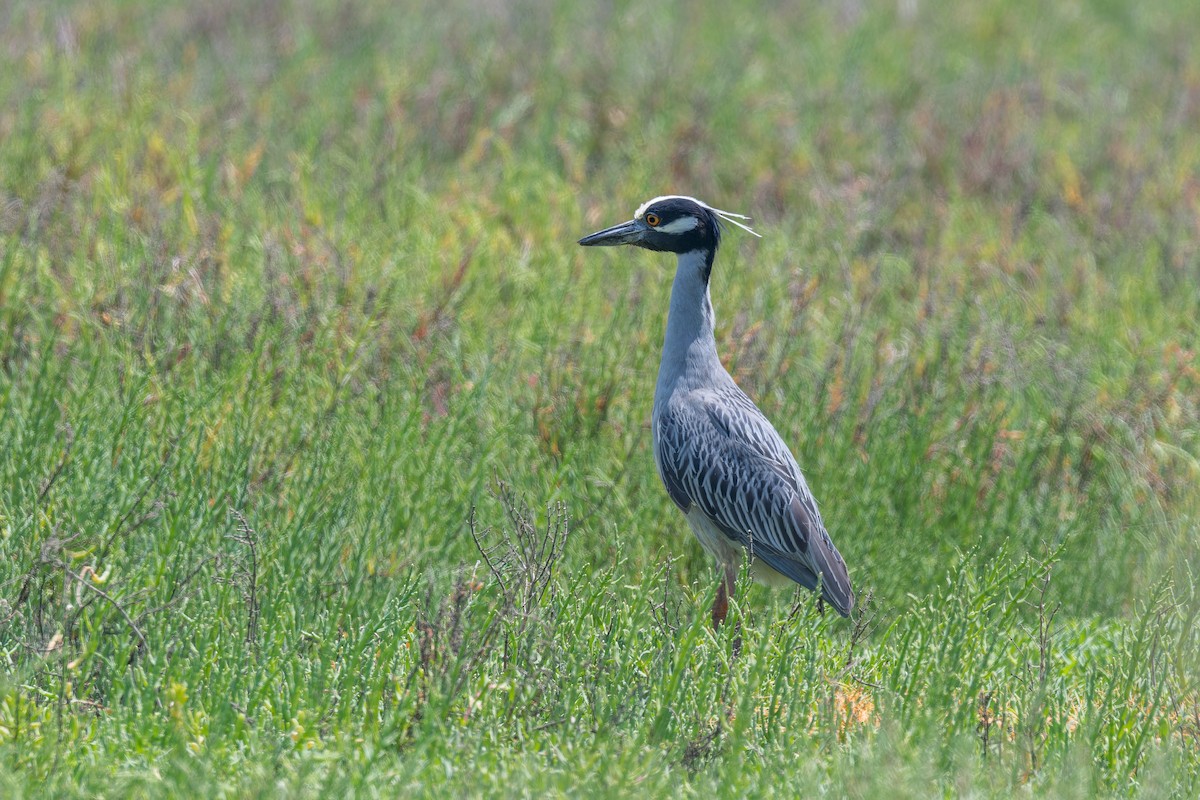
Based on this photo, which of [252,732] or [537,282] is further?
[537,282]

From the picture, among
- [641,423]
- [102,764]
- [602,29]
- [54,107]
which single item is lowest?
[102,764]

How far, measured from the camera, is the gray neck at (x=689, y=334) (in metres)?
5.12

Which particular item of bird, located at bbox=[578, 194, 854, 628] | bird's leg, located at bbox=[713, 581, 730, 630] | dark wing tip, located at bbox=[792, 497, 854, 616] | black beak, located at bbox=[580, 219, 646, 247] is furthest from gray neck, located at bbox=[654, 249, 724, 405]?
bird's leg, located at bbox=[713, 581, 730, 630]

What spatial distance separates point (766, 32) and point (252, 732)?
31.3ft

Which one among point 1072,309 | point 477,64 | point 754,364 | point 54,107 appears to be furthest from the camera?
point 477,64

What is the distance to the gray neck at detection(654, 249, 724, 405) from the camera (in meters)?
5.12

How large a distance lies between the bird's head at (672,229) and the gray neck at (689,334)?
6 cm

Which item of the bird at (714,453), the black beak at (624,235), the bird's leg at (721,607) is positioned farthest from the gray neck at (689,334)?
the bird's leg at (721,607)

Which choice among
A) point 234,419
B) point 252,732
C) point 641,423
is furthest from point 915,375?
point 252,732

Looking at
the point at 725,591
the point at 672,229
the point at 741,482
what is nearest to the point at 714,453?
the point at 741,482

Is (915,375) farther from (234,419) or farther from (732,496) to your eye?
(234,419)

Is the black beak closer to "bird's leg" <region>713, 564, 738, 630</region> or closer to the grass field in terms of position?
the grass field

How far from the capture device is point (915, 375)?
6.30 meters

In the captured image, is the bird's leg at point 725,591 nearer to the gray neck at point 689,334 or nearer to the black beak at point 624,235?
the gray neck at point 689,334
